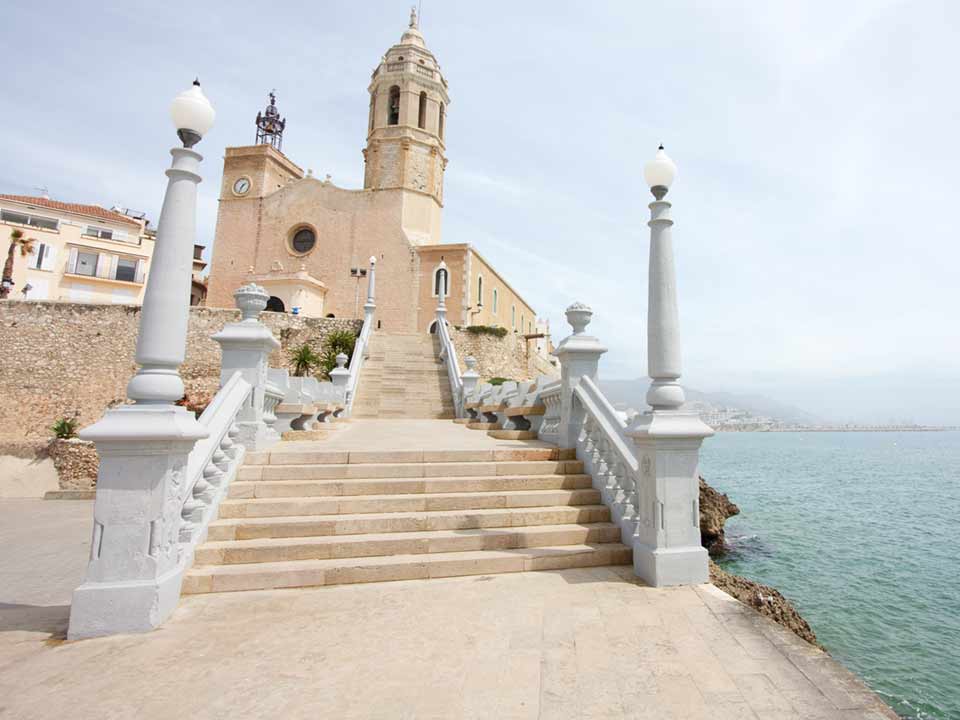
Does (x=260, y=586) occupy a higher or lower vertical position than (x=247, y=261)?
lower

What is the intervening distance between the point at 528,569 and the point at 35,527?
1087cm

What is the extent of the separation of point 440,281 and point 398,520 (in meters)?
26.7

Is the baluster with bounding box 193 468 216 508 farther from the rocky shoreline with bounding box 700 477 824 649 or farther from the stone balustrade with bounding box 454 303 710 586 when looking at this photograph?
the rocky shoreline with bounding box 700 477 824 649

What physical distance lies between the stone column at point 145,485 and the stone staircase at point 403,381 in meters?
11.1

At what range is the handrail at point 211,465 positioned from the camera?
13.4 feet

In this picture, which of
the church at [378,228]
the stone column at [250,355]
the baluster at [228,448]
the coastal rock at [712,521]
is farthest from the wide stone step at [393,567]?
the church at [378,228]

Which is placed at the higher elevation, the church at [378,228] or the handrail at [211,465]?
the church at [378,228]

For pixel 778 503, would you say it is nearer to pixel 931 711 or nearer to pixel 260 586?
pixel 931 711

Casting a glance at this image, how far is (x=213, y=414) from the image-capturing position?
512cm

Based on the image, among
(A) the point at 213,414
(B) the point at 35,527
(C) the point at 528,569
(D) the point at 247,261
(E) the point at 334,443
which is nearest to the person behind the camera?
(C) the point at 528,569

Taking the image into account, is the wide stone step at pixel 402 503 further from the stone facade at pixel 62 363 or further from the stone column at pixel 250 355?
the stone facade at pixel 62 363

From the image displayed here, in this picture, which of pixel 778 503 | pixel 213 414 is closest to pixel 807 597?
pixel 213 414

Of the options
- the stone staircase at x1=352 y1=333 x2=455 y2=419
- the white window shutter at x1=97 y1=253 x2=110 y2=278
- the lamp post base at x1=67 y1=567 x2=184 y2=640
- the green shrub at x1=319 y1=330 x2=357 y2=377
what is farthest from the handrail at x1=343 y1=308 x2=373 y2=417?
the white window shutter at x1=97 y1=253 x2=110 y2=278

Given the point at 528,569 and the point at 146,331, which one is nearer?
the point at 146,331
